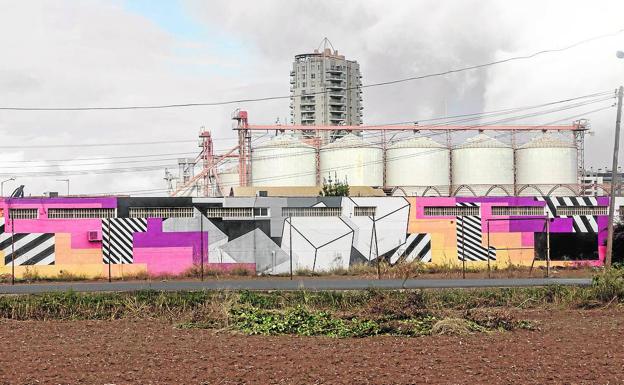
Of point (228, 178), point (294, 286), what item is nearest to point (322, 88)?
point (228, 178)

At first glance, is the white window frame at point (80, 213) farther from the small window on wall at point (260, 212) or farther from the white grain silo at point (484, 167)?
the white grain silo at point (484, 167)

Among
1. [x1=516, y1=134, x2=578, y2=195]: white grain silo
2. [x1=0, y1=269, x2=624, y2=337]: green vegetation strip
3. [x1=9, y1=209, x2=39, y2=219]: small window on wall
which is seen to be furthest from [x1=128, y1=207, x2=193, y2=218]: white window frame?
[x1=516, y1=134, x2=578, y2=195]: white grain silo

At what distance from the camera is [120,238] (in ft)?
125

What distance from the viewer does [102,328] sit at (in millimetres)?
16547

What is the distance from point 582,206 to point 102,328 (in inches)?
1379

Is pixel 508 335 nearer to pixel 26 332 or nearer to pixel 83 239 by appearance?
pixel 26 332

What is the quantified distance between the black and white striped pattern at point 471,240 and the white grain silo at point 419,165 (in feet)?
62.4

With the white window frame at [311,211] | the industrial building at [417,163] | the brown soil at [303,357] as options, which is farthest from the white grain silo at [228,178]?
the brown soil at [303,357]

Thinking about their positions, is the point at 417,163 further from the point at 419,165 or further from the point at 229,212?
the point at 229,212

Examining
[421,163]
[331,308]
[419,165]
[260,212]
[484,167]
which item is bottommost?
[331,308]

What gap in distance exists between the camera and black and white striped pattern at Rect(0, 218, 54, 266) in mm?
36938

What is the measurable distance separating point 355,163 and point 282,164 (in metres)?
6.79

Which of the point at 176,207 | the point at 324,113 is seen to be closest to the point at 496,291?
the point at 176,207

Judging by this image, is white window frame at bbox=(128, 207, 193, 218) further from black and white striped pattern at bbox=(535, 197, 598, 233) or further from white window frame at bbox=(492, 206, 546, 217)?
black and white striped pattern at bbox=(535, 197, 598, 233)
